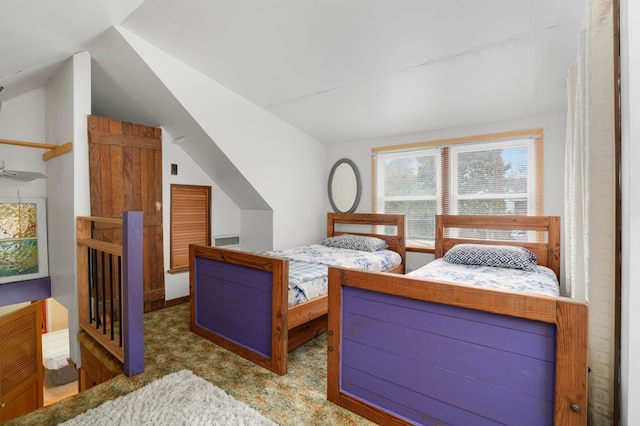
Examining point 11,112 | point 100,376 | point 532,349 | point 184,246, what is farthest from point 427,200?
point 11,112

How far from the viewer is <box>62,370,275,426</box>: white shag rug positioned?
1.51 meters

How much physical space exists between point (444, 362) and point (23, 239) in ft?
13.0

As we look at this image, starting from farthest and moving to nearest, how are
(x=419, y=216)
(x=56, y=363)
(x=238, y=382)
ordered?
(x=56, y=363), (x=419, y=216), (x=238, y=382)

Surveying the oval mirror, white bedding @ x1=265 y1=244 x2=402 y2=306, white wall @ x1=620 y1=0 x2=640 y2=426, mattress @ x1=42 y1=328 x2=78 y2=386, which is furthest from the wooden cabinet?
white wall @ x1=620 y1=0 x2=640 y2=426

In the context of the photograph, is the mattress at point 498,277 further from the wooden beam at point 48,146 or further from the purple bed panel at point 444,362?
the wooden beam at point 48,146

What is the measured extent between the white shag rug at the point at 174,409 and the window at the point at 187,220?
196 cm

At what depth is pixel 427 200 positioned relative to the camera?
3.78 m

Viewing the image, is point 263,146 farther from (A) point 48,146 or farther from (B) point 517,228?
(B) point 517,228

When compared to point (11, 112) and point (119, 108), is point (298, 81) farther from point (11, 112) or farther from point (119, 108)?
point (11, 112)

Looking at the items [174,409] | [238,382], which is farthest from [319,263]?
[174,409]

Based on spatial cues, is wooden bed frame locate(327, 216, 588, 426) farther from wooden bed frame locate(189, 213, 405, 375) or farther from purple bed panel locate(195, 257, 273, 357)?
purple bed panel locate(195, 257, 273, 357)

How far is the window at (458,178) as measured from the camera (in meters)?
3.16

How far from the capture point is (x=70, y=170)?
2.76m

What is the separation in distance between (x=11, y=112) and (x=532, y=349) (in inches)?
178
